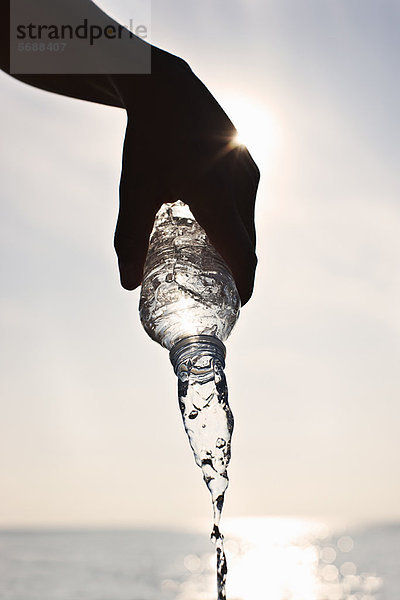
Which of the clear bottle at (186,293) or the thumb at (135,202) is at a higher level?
the clear bottle at (186,293)

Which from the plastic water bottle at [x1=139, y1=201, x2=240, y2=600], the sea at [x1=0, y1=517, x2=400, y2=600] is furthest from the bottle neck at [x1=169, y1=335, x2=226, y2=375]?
the sea at [x1=0, y1=517, x2=400, y2=600]

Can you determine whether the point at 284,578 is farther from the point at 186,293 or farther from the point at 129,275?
the point at 129,275

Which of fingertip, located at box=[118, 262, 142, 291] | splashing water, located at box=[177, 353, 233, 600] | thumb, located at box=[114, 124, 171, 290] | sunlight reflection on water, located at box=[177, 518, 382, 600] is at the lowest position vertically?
splashing water, located at box=[177, 353, 233, 600]

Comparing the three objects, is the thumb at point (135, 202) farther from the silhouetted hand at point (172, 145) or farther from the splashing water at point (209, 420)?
the splashing water at point (209, 420)

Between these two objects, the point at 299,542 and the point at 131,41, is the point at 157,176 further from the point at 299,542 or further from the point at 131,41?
the point at 299,542

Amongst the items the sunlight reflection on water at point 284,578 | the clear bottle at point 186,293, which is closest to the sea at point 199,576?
the sunlight reflection on water at point 284,578
